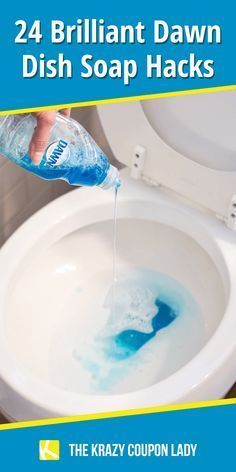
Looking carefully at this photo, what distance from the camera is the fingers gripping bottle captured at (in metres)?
0.93

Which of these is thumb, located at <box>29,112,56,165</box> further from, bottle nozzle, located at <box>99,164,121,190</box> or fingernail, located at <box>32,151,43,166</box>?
bottle nozzle, located at <box>99,164,121,190</box>

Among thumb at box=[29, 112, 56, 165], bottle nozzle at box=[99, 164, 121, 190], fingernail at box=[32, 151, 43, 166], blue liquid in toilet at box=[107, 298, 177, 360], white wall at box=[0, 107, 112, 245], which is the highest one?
thumb at box=[29, 112, 56, 165]

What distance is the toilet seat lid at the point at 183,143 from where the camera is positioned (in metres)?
1.08

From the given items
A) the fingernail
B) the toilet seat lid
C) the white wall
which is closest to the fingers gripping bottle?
the fingernail

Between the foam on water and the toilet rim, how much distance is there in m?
0.15

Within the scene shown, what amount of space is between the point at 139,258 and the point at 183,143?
0.85ft

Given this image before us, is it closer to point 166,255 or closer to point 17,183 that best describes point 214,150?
point 166,255

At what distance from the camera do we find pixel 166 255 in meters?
1.30

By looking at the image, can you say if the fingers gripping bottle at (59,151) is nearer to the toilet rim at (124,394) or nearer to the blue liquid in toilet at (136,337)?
the toilet rim at (124,394)

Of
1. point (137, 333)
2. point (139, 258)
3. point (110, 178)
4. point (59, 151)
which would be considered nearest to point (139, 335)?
point (137, 333)

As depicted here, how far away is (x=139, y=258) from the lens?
1317 millimetres

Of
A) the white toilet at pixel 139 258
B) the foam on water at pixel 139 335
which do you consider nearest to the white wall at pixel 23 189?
the white toilet at pixel 139 258

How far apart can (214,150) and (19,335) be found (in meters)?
0.41

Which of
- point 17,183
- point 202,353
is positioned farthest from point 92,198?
point 202,353
